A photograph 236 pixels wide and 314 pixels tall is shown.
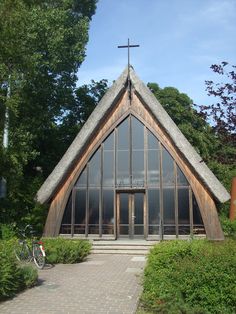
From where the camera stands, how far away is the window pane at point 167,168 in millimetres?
19188

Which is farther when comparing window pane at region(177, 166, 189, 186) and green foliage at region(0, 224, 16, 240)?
window pane at region(177, 166, 189, 186)

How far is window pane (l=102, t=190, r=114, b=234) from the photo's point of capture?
19.3 meters

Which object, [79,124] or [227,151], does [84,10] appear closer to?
[79,124]

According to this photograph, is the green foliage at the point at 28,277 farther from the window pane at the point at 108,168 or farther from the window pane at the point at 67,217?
the window pane at the point at 108,168

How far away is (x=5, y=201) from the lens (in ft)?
61.9

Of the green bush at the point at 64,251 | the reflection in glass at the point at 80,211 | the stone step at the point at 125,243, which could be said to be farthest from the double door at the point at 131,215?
the green bush at the point at 64,251

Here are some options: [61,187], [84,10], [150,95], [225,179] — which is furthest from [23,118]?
[225,179]

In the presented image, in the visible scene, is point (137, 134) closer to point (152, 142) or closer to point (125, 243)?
point (152, 142)

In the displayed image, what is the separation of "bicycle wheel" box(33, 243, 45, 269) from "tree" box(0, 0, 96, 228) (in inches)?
137

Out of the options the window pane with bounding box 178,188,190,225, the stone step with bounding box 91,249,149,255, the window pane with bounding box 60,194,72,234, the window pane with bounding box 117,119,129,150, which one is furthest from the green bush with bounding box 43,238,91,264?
the window pane with bounding box 117,119,129,150

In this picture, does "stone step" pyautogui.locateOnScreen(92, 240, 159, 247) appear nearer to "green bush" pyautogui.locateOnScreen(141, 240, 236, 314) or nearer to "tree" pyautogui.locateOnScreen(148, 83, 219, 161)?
"green bush" pyautogui.locateOnScreen(141, 240, 236, 314)

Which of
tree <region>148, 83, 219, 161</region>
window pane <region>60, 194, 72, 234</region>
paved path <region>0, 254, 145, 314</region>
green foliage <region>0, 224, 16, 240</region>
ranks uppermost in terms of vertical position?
tree <region>148, 83, 219, 161</region>

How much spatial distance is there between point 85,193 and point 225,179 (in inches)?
470

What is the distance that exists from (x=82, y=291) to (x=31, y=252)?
4.78 metres
